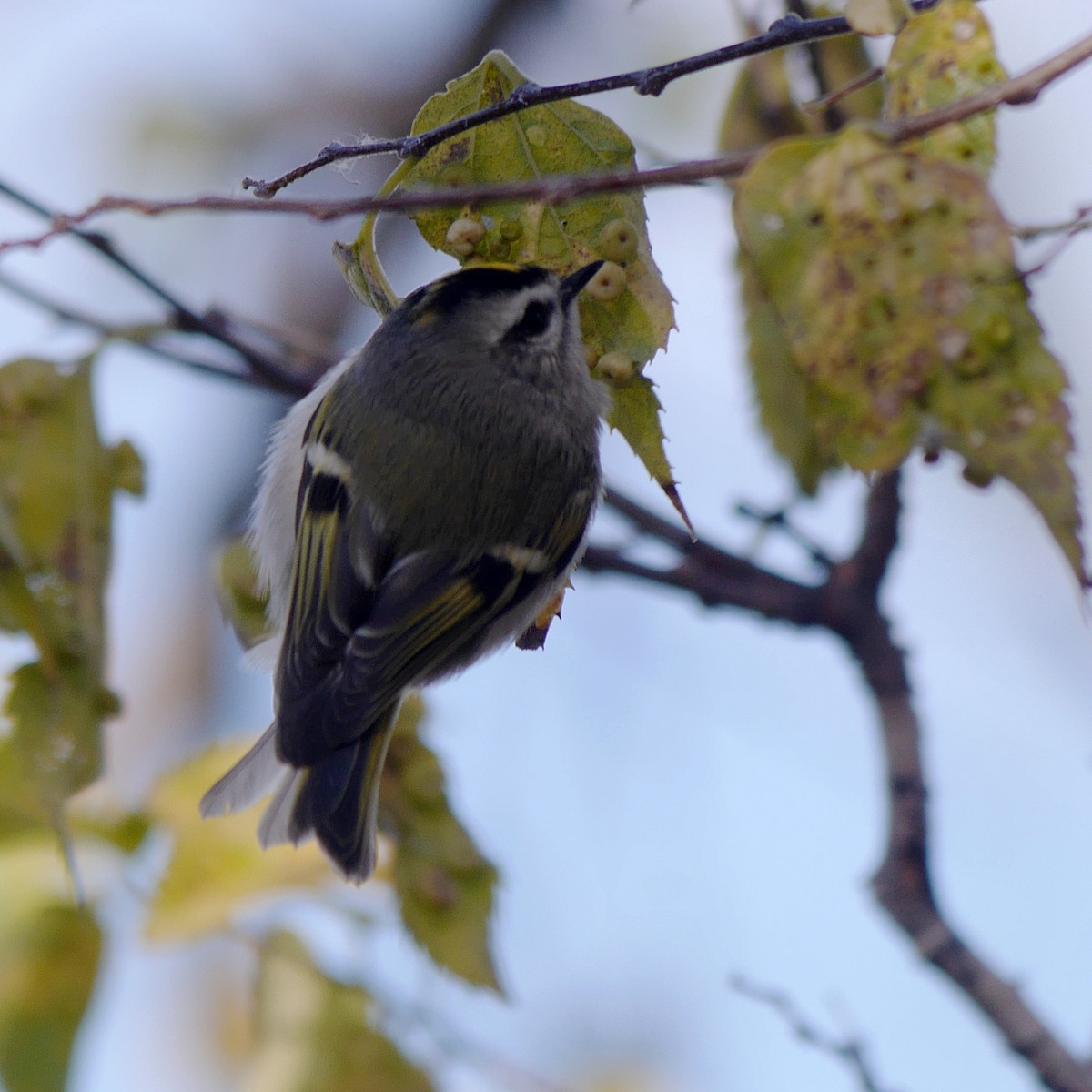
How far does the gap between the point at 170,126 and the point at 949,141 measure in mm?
2914

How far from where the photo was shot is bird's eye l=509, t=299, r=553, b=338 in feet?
5.03

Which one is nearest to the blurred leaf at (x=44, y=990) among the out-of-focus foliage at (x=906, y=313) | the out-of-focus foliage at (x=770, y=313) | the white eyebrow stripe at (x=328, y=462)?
the white eyebrow stripe at (x=328, y=462)

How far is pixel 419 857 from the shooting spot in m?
1.50

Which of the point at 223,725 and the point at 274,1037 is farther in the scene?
the point at 223,725

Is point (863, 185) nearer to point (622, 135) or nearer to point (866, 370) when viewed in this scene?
point (866, 370)

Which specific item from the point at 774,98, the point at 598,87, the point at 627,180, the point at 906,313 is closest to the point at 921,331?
the point at 906,313

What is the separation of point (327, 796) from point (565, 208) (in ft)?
2.45

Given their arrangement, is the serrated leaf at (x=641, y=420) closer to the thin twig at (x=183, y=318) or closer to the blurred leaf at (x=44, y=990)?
the thin twig at (x=183, y=318)

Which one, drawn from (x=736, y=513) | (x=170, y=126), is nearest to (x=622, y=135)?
(x=736, y=513)

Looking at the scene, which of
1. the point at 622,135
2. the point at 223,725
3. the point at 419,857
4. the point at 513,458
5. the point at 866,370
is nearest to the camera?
the point at 866,370

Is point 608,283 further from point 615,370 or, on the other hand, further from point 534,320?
point 534,320

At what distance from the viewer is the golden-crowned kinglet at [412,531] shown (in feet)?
5.10

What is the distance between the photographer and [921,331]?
68 centimetres

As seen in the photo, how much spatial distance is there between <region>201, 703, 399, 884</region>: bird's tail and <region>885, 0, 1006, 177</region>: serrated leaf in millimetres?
1004
